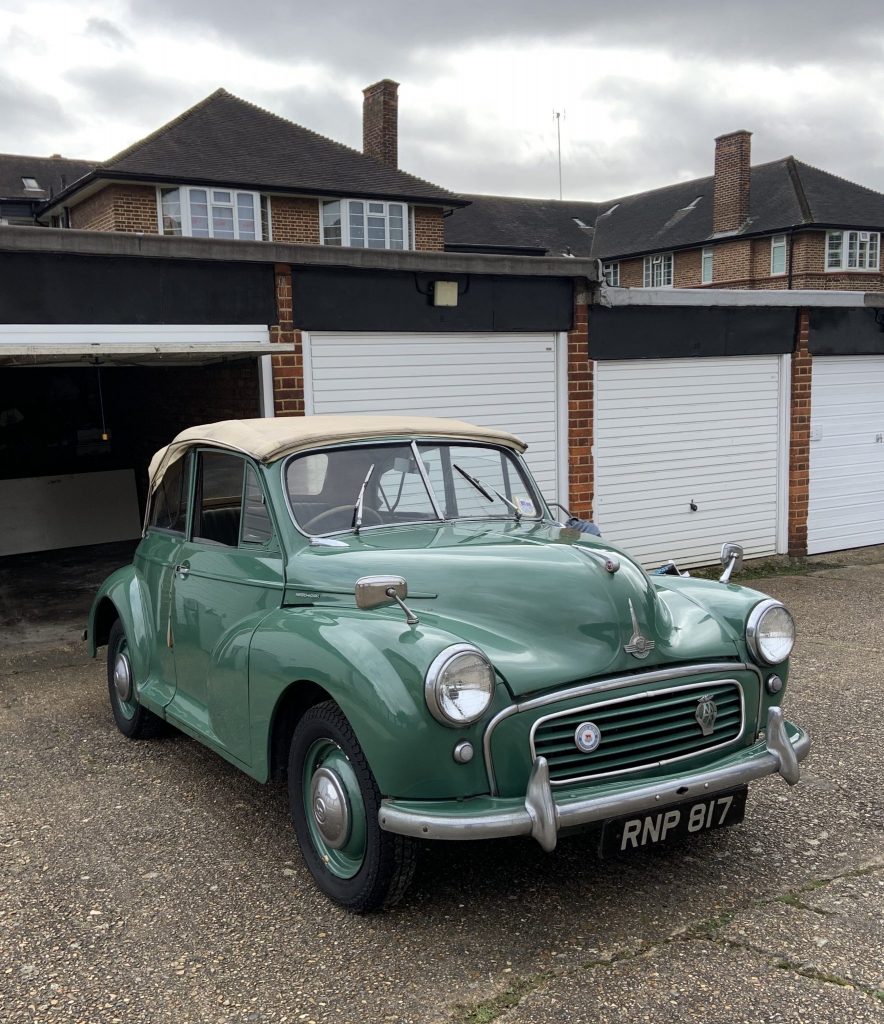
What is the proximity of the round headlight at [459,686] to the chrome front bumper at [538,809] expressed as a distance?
274 millimetres

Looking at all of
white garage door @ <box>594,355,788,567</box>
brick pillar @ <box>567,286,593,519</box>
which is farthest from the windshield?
white garage door @ <box>594,355,788,567</box>

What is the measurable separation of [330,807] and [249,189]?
76.8 feet

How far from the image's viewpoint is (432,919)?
3.43 meters

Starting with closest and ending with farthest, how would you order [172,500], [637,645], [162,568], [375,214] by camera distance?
1. [637,645]
2. [162,568]
3. [172,500]
4. [375,214]

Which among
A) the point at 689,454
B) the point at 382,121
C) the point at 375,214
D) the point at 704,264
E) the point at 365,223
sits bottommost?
the point at 689,454

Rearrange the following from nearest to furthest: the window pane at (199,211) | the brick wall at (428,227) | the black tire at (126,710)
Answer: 1. the black tire at (126,710)
2. the window pane at (199,211)
3. the brick wall at (428,227)

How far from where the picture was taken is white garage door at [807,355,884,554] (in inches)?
443

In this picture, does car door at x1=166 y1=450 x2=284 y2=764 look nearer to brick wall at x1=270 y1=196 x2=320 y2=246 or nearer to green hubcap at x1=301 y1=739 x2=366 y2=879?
green hubcap at x1=301 y1=739 x2=366 y2=879

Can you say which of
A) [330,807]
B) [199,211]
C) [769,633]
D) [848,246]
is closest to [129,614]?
[330,807]

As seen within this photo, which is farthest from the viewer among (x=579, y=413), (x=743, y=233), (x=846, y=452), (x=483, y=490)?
(x=743, y=233)

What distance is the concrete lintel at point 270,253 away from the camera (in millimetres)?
6953

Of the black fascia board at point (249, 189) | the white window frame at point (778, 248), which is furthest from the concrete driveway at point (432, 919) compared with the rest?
the white window frame at point (778, 248)

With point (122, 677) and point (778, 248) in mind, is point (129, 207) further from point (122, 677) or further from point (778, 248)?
point (778, 248)

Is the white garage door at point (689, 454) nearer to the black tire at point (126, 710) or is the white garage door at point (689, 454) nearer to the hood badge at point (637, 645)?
the black tire at point (126, 710)
